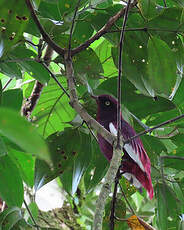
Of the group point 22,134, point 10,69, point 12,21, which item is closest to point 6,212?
point 10,69

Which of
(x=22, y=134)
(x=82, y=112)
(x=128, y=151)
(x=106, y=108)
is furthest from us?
(x=106, y=108)

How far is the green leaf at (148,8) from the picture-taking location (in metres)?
1.03

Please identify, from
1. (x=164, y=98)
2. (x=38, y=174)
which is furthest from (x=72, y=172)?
(x=164, y=98)

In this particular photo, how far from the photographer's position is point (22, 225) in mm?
1109

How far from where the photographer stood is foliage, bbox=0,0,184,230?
3.59ft

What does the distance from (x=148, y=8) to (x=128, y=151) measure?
474 millimetres

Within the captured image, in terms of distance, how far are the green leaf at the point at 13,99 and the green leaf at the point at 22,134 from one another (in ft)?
2.80

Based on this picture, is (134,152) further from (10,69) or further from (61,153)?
(10,69)

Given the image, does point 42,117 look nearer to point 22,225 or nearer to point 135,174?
point 135,174

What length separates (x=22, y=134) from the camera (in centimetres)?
39

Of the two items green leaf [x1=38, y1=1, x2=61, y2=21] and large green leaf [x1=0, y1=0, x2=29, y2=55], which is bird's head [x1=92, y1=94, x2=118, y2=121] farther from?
large green leaf [x1=0, y1=0, x2=29, y2=55]

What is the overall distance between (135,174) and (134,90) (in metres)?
0.30

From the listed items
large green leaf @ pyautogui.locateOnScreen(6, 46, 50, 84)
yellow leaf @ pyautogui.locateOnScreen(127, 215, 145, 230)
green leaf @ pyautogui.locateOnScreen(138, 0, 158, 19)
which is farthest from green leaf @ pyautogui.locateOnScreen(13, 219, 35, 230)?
green leaf @ pyautogui.locateOnScreen(138, 0, 158, 19)

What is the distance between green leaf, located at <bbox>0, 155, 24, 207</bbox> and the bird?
11.6 inches
